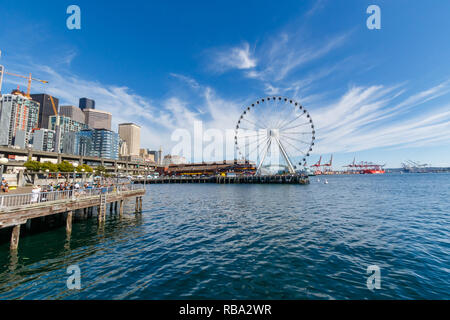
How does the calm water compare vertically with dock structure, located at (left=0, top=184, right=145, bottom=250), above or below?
below

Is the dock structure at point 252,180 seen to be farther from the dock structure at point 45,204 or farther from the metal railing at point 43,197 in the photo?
the dock structure at point 45,204

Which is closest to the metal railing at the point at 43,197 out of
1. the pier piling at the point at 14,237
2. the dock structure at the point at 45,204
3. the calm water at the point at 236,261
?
the dock structure at the point at 45,204

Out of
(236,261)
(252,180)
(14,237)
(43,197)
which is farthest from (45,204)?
(252,180)

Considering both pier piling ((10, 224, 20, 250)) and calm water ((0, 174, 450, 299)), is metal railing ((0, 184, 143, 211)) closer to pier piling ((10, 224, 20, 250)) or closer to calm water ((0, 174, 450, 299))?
pier piling ((10, 224, 20, 250))

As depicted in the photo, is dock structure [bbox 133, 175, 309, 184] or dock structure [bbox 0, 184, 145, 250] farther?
dock structure [bbox 133, 175, 309, 184]

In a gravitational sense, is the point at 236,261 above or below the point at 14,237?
below

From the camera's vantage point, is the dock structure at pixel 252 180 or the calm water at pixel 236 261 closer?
the calm water at pixel 236 261

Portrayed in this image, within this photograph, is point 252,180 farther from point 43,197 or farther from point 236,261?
point 236,261

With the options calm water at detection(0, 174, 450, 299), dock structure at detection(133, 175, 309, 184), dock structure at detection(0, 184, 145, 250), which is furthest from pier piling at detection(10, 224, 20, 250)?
dock structure at detection(133, 175, 309, 184)

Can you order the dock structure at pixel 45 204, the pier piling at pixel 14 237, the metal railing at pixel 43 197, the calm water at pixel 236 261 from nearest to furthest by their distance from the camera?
the calm water at pixel 236 261 < the dock structure at pixel 45 204 < the pier piling at pixel 14 237 < the metal railing at pixel 43 197

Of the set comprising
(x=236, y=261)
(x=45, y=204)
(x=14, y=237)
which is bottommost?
(x=236, y=261)
